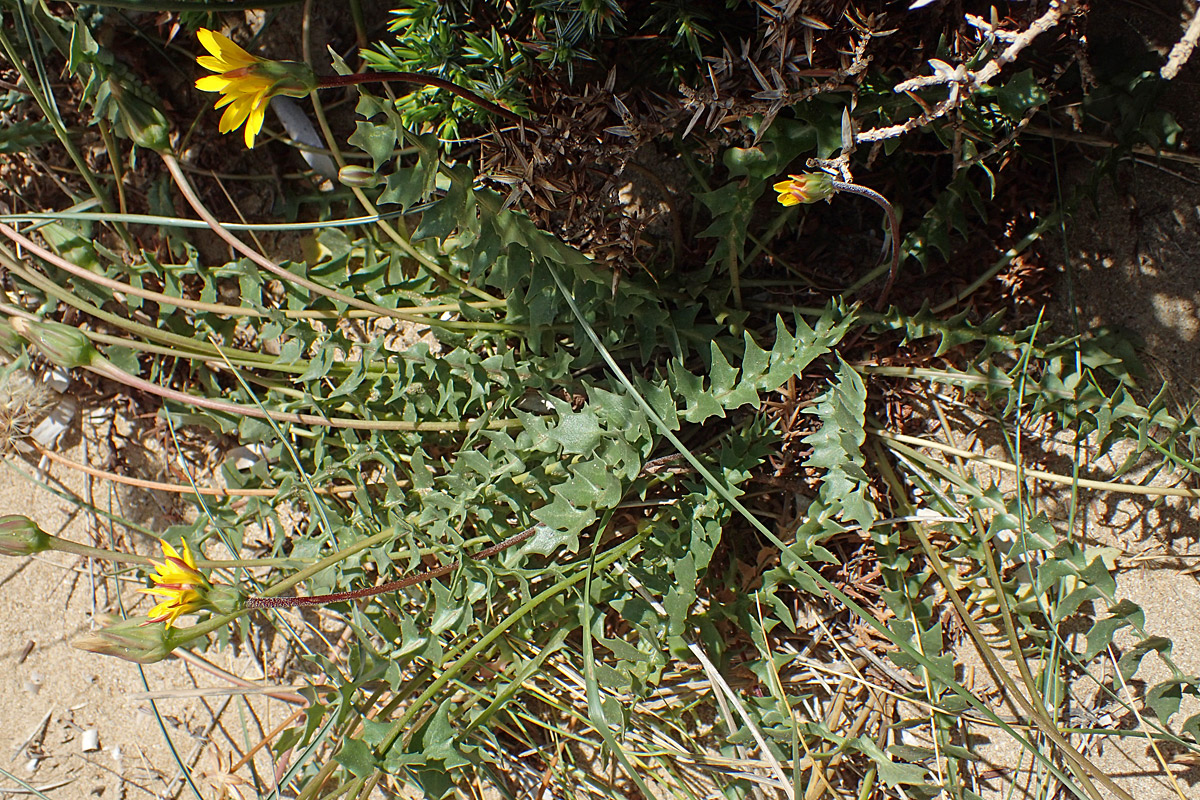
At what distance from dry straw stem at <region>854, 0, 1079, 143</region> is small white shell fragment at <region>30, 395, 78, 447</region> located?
2.05 m

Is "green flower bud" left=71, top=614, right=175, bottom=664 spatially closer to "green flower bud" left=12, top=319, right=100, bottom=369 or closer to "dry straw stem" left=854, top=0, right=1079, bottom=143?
"green flower bud" left=12, top=319, right=100, bottom=369

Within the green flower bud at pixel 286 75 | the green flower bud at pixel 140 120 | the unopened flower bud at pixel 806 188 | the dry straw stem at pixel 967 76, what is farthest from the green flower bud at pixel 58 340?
the dry straw stem at pixel 967 76

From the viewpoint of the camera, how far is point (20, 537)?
4.23 ft

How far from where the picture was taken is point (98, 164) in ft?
6.70

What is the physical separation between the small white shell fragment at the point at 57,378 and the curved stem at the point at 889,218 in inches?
78.0

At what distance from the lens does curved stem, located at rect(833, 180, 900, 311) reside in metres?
1.22

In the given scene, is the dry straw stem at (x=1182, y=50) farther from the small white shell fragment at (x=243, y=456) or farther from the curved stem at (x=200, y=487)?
the small white shell fragment at (x=243, y=456)

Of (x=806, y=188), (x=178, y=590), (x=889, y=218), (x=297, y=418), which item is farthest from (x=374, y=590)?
(x=889, y=218)

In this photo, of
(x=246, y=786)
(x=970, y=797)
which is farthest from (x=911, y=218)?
(x=246, y=786)

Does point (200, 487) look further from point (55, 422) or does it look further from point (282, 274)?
point (282, 274)

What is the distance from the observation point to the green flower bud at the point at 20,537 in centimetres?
128

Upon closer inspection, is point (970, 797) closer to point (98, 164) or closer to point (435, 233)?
point (435, 233)

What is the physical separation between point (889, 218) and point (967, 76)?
0.86ft

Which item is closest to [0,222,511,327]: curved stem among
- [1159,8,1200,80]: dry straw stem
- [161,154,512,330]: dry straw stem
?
[161,154,512,330]: dry straw stem
